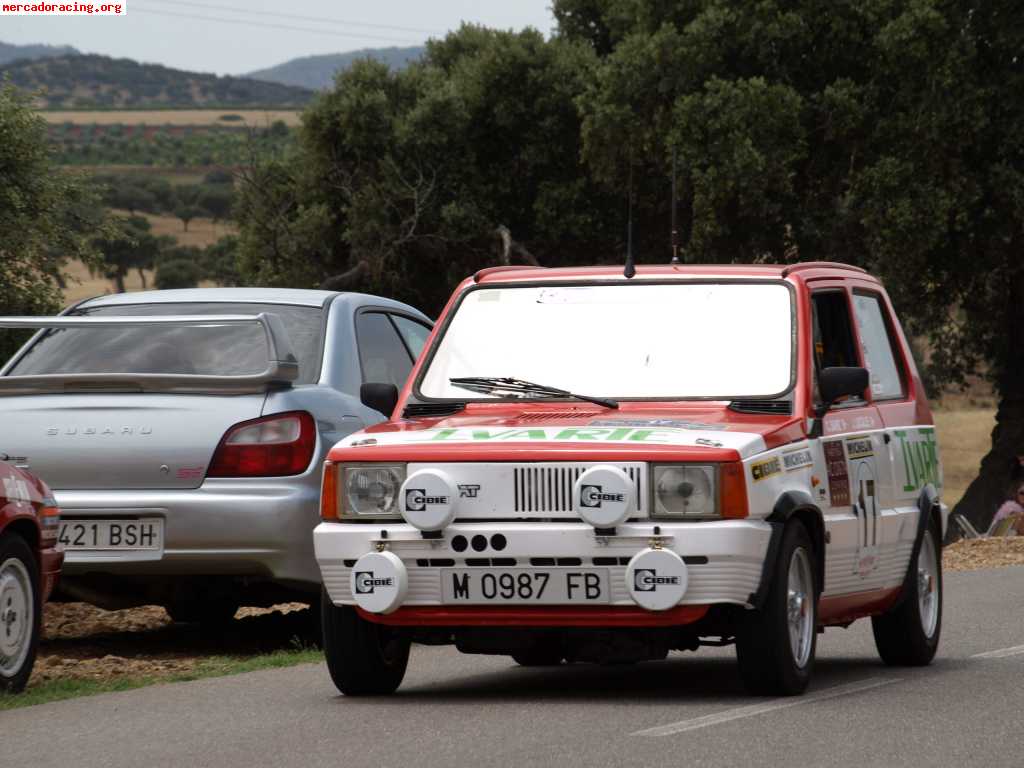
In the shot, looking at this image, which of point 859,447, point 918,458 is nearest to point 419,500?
point 859,447

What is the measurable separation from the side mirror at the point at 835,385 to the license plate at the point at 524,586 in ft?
4.27

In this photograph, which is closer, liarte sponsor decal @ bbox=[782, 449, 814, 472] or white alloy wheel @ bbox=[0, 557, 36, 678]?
liarte sponsor decal @ bbox=[782, 449, 814, 472]

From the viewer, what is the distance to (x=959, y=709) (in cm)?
811

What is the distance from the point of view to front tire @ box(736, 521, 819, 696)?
8023 mm

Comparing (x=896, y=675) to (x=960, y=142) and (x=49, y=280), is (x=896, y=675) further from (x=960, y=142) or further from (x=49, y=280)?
(x=960, y=142)

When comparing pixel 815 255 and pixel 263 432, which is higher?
pixel 263 432

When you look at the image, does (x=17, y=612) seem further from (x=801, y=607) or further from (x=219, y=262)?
(x=219, y=262)

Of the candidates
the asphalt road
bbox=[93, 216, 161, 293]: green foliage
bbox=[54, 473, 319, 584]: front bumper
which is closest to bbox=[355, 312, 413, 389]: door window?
bbox=[54, 473, 319, 584]: front bumper

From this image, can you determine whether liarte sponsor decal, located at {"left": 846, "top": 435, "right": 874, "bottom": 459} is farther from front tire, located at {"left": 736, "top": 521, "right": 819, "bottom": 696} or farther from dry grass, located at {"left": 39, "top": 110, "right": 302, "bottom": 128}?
dry grass, located at {"left": 39, "top": 110, "right": 302, "bottom": 128}

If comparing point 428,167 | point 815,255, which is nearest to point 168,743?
point 815,255

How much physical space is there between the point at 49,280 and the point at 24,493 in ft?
46.3

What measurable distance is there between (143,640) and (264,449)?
2.37m

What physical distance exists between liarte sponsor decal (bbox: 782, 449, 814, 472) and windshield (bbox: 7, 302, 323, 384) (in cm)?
297

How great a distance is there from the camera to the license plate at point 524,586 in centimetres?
789
